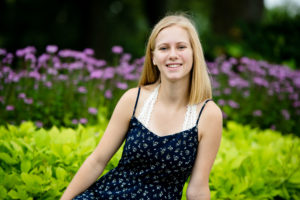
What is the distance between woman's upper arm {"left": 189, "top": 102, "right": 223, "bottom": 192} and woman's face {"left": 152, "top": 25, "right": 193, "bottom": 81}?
1.00 ft

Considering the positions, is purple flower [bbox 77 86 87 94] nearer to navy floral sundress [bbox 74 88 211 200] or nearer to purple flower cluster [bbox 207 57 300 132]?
purple flower cluster [bbox 207 57 300 132]

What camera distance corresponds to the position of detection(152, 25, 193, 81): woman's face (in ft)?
6.97

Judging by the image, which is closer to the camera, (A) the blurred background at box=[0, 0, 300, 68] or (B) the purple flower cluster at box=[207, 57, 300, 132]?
(B) the purple flower cluster at box=[207, 57, 300, 132]

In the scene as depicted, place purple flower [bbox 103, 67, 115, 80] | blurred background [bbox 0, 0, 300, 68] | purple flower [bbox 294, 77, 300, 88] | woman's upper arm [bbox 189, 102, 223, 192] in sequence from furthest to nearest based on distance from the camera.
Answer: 1. blurred background [bbox 0, 0, 300, 68]
2. purple flower [bbox 294, 77, 300, 88]
3. purple flower [bbox 103, 67, 115, 80]
4. woman's upper arm [bbox 189, 102, 223, 192]

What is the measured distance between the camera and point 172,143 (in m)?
2.07

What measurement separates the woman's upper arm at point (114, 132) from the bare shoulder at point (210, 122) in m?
0.44

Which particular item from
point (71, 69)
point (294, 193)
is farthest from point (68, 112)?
point (294, 193)

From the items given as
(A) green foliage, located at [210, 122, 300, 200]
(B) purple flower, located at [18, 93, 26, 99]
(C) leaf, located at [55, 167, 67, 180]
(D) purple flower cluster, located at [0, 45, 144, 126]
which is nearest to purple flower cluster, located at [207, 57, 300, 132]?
(D) purple flower cluster, located at [0, 45, 144, 126]

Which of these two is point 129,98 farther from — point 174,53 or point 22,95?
point 22,95

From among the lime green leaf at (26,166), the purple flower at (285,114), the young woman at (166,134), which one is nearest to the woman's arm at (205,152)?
the young woman at (166,134)

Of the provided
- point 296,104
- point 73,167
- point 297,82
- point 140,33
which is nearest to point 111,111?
point 73,167

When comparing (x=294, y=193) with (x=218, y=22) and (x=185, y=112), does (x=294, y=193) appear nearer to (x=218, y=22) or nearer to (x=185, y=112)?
(x=185, y=112)

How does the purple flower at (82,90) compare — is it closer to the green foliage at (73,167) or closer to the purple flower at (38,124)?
the purple flower at (38,124)

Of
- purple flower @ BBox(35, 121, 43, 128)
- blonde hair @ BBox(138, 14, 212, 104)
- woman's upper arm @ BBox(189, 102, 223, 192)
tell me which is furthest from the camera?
purple flower @ BBox(35, 121, 43, 128)
